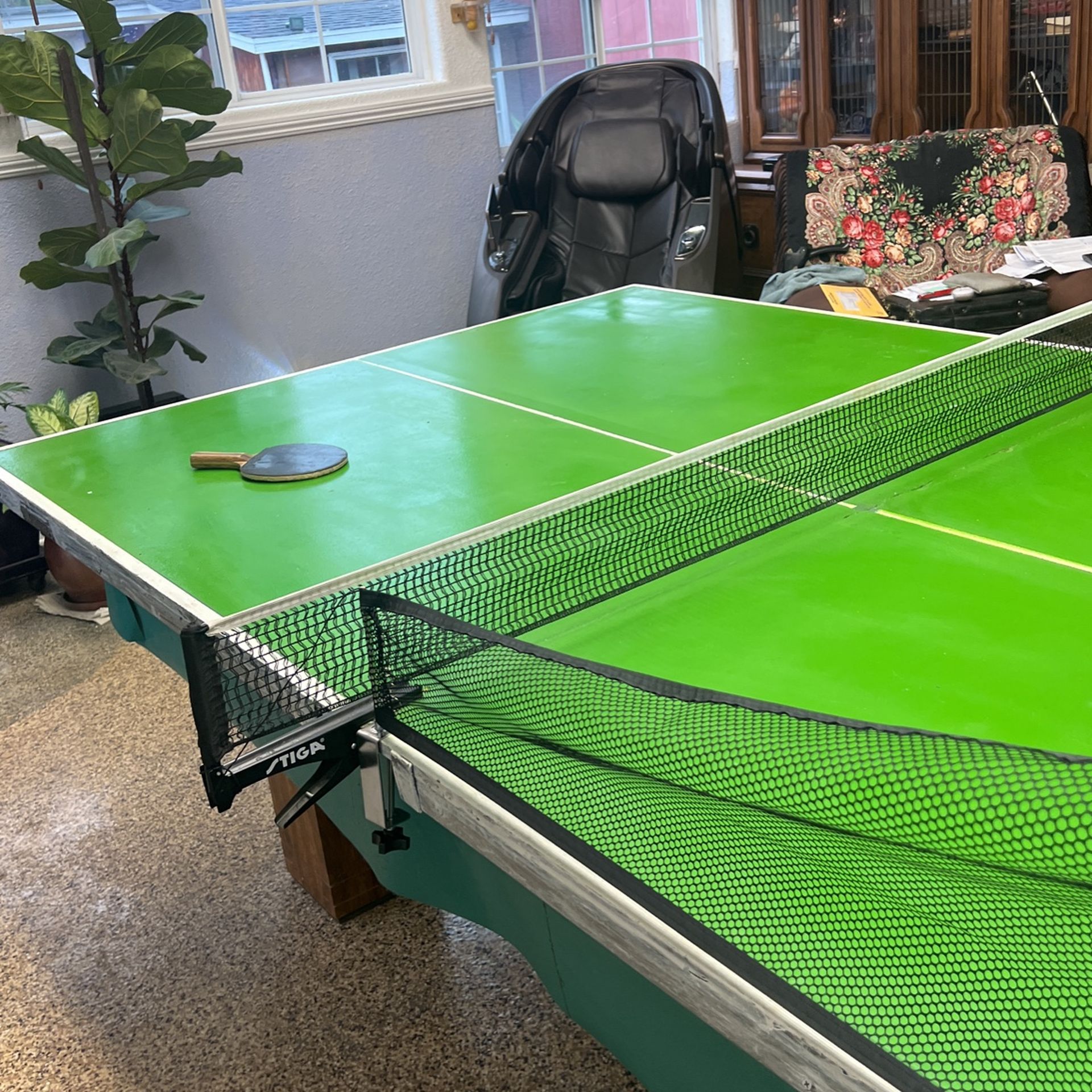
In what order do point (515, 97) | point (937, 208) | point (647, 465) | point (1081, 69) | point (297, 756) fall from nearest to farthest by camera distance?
point (297, 756), point (647, 465), point (937, 208), point (1081, 69), point (515, 97)

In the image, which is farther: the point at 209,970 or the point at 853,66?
the point at 853,66

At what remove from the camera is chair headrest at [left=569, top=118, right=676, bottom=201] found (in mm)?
4816

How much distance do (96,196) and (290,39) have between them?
58.6 inches

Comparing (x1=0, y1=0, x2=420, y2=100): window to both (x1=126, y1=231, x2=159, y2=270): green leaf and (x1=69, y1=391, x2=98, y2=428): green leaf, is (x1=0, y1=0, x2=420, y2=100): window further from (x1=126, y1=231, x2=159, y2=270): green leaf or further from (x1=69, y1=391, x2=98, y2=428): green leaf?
(x1=69, y1=391, x2=98, y2=428): green leaf

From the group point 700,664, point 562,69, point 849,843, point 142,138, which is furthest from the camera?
point 562,69

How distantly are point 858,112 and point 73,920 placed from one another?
476 cm

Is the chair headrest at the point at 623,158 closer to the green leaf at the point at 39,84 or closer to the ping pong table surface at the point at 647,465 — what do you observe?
the ping pong table surface at the point at 647,465

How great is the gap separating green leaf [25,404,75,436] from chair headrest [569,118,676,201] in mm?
2347

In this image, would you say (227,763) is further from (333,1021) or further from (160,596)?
(333,1021)

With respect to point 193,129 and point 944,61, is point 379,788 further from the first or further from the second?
point 944,61

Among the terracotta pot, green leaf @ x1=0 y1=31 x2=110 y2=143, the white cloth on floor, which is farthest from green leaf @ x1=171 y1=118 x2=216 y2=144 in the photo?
the white cloth on floor

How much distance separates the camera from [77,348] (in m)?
4.01

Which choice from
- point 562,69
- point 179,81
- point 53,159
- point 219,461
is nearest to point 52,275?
point 53,159

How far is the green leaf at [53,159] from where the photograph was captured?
380 centimetres
